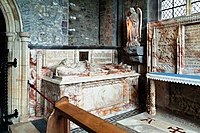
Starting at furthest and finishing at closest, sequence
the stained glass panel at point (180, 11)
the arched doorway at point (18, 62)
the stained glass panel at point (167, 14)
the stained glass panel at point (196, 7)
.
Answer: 1. the stained glass panel at point (167, 14)
2. the stained glass panel at point (180, 11)
3. the stained glass panel at point (196, 7)
4. the arched doorway at point (18, 62)

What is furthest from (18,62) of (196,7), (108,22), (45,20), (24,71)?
(196,7)

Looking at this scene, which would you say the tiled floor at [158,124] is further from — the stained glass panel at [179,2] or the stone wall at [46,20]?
the stained glass panel at [179,2]

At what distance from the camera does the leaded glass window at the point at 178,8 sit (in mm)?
4723

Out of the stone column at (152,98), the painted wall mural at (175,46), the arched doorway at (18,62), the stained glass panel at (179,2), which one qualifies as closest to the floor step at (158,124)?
the stone column at (152,98)

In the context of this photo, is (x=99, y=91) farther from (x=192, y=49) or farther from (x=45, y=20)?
(x=192, y=49)

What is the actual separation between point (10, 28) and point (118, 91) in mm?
2776

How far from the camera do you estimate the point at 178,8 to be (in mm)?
5055

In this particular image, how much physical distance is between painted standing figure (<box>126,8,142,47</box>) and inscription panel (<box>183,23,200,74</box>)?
50.8 inches

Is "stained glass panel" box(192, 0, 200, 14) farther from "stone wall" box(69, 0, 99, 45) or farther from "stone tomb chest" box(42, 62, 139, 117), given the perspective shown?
"stone wall" box(69, 0, 99, 45)

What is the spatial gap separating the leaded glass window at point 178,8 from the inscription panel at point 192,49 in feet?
1.85

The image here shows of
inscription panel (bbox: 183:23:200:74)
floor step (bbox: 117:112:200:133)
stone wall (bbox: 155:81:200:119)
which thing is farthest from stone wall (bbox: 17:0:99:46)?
inscription panel (bbox: 183:23:200:74)

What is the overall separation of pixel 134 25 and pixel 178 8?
3.78 ft

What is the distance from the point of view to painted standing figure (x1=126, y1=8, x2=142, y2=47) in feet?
17.6

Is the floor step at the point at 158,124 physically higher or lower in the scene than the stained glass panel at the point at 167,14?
lower
